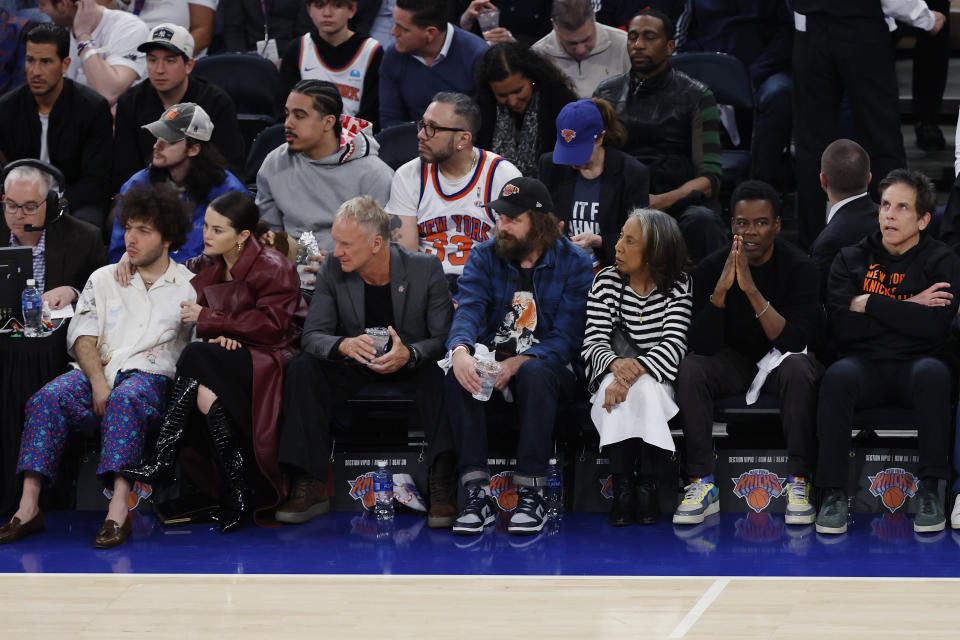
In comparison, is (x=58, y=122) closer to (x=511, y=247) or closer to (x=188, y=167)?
(x=188, y=167)

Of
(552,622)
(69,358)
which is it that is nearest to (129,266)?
(69,358)

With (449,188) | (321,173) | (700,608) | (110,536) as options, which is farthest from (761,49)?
(110,536)

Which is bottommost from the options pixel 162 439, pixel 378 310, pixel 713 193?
pixel 162 439

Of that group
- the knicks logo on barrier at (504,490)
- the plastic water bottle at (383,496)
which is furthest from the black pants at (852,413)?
the plastic water bottle at (383,496)

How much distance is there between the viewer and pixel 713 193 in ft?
21.9

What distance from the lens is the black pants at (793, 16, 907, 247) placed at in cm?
686

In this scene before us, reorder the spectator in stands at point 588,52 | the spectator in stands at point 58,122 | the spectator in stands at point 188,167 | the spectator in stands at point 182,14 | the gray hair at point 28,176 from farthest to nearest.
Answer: the spectator in stands at point 182,14, the spectator in stands at point 588,52, the spectator in stands at point 58,122, the spectator in stands at point 188,167, the gray hair at point 28,176

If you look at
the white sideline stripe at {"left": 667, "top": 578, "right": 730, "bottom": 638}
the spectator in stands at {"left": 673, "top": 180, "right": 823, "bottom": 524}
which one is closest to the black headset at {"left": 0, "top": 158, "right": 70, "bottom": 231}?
the spectator in stands at {"left": 673, "top": 180, "right": 823, "bottom": 524}

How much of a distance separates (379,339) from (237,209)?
81 centimetres

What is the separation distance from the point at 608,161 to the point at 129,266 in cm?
220

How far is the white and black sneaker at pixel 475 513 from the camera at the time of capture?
538cm

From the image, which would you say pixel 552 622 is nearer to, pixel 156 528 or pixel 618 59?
pixel 156 528

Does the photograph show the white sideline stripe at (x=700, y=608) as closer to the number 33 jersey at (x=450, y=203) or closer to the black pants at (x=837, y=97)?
the number 33 jersey at (x=450, y=203)

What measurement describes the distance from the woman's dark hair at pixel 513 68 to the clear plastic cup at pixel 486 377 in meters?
1.83
